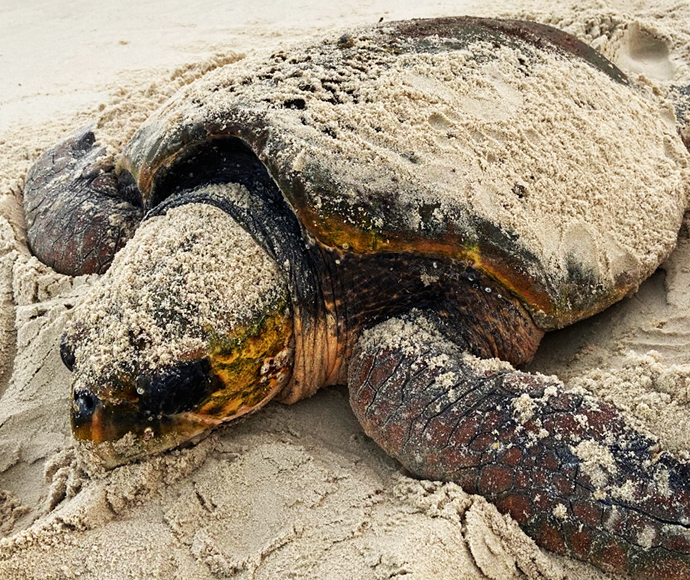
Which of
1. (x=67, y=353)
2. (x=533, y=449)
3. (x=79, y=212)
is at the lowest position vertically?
(x=533, y=449)

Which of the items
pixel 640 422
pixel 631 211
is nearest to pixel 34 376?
pixel 640 422

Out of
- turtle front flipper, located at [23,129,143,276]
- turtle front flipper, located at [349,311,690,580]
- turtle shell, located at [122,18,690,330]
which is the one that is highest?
turtle shell, located at [122,18,690,330]

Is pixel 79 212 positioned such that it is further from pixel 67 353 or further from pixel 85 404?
pixel 85 404

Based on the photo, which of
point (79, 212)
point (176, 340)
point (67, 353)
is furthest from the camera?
point (79, 212)

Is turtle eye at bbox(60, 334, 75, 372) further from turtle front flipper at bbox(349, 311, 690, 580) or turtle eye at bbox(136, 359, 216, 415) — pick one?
turtle front flipper at bbox(349, 311, 690, 580)

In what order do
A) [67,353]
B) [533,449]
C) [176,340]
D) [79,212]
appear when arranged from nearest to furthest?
[533,449] < [176,340] < [67,353] < [79,212]

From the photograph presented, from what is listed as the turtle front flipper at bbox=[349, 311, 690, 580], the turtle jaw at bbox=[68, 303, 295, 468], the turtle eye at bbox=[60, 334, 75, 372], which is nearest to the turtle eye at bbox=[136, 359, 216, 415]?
the turtle jaw at bbox=[68, 303, 295, 468]

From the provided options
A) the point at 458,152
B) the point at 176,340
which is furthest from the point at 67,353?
the point at 458,152
